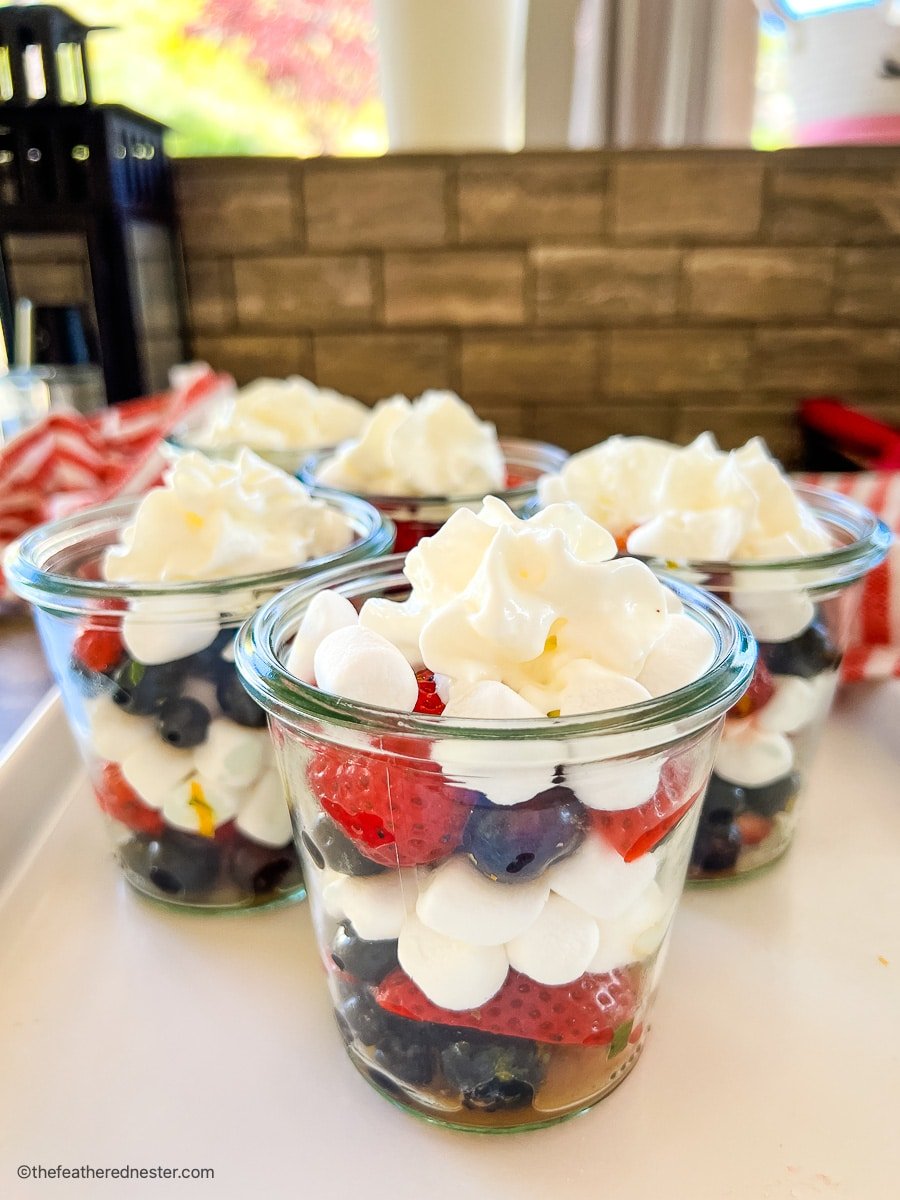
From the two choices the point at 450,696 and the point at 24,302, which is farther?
the point at 24,302

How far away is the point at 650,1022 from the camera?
1.32 ft

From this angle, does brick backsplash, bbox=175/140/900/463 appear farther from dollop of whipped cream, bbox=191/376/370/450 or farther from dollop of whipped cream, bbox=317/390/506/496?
dollop of whipped cream, bbox=317/390/506/496

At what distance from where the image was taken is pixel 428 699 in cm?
35

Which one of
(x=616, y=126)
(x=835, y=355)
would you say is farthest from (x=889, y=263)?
(x=616, y=126)

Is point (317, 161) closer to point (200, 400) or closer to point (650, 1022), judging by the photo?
point (200, 400)

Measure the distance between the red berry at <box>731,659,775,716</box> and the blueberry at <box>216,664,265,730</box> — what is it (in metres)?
0.24

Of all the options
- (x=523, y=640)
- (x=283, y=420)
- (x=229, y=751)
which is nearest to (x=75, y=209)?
(x=283, y=420)

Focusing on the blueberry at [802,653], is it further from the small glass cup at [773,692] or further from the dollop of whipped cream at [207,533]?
the dollop of whipped cream at [207,533]

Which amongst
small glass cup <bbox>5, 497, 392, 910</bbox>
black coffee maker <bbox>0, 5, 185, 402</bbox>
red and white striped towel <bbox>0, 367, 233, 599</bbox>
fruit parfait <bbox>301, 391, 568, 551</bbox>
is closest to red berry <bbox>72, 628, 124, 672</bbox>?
small glass cup <bbox>5, 497, 392, 910</bbox>

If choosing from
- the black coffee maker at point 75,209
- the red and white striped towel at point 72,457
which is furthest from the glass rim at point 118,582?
the black coffee maker at point 75,209

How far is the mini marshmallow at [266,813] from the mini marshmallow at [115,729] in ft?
0.19

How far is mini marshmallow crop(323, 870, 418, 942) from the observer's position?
334 mm

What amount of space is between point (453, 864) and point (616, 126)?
3.68 feet

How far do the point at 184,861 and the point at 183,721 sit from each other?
3.0 inches
